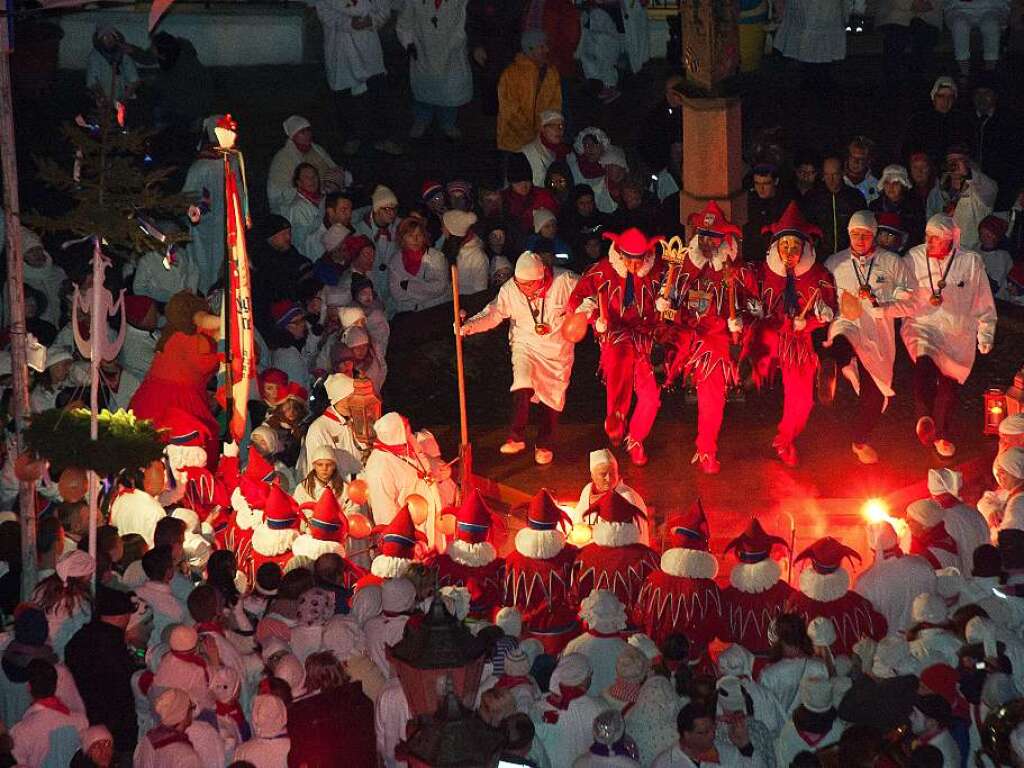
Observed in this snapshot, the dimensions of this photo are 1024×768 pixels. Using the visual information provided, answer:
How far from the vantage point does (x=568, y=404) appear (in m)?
19.1

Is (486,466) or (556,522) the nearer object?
(556,522)

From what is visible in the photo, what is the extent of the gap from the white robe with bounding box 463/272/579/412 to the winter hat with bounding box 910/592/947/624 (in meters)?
4.92

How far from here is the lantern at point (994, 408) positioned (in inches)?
677

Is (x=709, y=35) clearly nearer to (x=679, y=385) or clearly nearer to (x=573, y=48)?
(x=679, y=385)

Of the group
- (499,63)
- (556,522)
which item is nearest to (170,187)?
(499,63)

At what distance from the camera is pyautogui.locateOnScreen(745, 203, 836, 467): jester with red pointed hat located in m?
17.2

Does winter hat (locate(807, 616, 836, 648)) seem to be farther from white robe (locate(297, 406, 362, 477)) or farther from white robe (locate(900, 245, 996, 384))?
white robe (locate(900, 245, 996, 384))

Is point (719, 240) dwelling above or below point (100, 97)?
below

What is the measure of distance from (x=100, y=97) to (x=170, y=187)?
25.3 feet

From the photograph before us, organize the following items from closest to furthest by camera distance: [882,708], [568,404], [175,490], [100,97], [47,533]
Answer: [882,708], [100,97], [47,533], [175,490], [568,404]

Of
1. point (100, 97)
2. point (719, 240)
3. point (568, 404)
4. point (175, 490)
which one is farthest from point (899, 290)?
point (100, 97)

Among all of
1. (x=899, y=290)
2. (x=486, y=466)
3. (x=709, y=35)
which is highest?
(x=709, y=35)

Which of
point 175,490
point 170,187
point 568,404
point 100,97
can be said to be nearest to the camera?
point 100,97

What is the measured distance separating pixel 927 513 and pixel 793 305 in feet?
9.21
